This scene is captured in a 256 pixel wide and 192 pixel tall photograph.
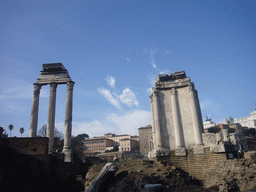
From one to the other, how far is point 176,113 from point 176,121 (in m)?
0.56

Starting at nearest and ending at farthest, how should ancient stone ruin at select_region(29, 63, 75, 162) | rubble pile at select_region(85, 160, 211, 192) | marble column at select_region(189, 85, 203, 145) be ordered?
rubble pile at select_region(85, 160, 211, 192)
marble column at select_region(189, 85, 203, 145)
ancient stone ruin at select_region(29, 63, 75, 162)

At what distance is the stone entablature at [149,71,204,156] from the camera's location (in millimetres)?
13242

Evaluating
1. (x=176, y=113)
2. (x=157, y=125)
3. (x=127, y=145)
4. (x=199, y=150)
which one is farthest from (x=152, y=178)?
(x=127, y=145)

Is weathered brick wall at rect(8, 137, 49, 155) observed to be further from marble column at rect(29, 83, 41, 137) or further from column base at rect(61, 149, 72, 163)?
marble column at rect(29, 83, 41, 137)

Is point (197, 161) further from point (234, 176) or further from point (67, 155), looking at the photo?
point (67, 155)

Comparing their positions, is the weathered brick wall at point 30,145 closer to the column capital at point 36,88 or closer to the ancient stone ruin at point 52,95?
the ancient stone ruin at point 52,95

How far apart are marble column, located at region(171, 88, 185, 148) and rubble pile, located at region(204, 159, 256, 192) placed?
3.08 meters

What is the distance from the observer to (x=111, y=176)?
973 cm

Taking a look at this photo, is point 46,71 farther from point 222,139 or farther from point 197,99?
point 222,139

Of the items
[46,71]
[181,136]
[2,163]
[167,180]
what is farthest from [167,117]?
→ [46,71]

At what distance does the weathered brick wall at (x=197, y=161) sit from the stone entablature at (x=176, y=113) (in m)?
0.88

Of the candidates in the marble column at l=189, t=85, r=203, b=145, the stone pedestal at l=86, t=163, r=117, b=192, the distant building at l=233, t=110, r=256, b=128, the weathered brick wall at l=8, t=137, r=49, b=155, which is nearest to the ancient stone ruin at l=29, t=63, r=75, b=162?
the weathered brick wall at l=8, t=137, r=49, b=155

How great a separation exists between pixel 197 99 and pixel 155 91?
329 cm

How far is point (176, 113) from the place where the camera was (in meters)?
13.8
